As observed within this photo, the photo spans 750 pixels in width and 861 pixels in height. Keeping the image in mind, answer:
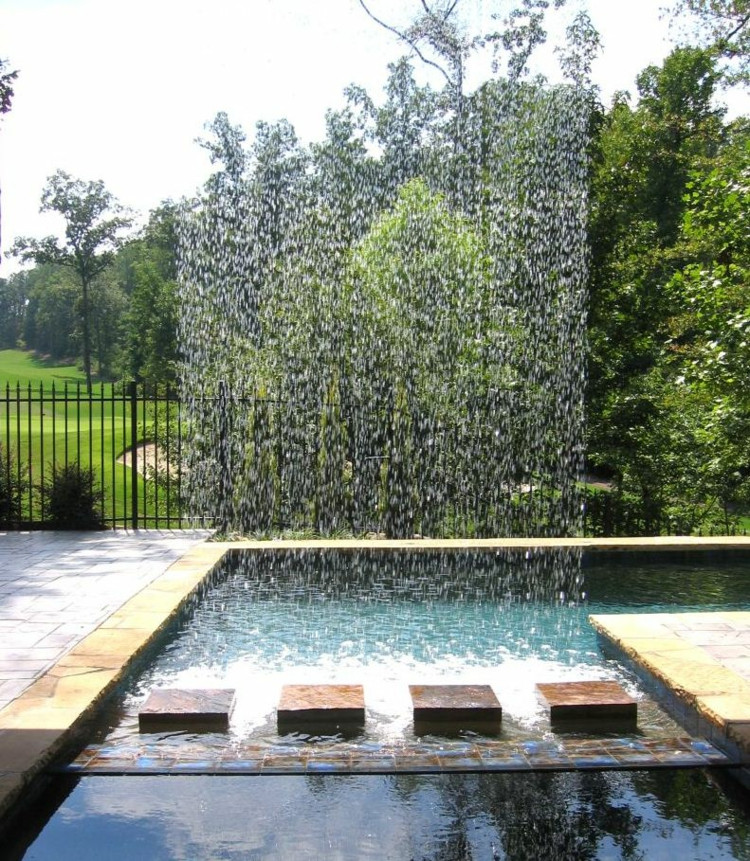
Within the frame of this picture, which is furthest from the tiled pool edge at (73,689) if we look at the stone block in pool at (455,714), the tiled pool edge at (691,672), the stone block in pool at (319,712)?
the tiled pool edge at (691,672)

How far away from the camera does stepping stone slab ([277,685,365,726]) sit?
3.42m

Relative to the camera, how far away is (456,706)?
11.4 feet

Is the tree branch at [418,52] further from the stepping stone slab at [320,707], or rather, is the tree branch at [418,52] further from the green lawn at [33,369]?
the green lawn at [33,369]

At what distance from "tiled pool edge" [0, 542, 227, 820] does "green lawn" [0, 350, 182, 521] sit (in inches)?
88.6

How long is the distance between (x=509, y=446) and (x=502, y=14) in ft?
26.0

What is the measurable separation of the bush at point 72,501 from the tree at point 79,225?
26.2 meters

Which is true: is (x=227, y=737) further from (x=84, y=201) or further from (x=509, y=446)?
(x=84, y=201)

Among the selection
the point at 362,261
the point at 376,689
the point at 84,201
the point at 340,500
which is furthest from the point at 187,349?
the point at 84,201

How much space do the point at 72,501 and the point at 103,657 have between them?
5.08 meters

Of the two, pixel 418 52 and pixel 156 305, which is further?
pixel 156 305

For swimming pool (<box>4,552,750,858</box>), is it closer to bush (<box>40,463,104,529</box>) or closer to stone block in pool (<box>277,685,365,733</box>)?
stone block in pool (<box>277,685,365,733</box>)

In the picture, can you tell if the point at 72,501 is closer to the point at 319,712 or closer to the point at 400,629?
the point at 400,629

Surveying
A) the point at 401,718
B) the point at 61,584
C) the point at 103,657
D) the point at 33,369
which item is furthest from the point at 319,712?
the point at 33,369

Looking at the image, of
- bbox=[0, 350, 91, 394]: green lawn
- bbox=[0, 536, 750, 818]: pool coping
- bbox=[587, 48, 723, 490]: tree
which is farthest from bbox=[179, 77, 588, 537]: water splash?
bbox=[0, 350, 91, 394]: green lawn
